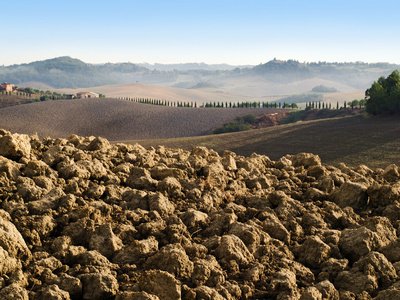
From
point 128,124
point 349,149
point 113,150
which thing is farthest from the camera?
point 128,124

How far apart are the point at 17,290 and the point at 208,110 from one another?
116665 mm

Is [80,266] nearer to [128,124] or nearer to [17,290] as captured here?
[17,290]

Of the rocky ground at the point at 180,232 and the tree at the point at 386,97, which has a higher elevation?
the tree at the point at 386,97

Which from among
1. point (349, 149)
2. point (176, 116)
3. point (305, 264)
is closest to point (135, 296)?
point (305, 264)

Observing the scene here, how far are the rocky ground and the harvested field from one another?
8256cm

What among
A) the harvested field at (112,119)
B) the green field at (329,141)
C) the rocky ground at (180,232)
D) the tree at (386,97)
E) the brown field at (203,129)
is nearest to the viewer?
the rocky ground at (180,232)

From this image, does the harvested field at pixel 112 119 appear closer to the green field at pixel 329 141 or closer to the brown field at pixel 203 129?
the brown field at pixel 203 129

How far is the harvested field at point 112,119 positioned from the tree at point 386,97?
3771 centimetres

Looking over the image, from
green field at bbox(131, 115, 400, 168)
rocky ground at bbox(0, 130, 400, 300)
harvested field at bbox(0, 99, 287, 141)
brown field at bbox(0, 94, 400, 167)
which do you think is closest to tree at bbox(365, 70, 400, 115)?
green field at bbox(131, 115, 400, 168)

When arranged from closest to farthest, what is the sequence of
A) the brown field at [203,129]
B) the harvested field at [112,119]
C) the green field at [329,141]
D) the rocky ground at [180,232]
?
the rocky ground at [180,232] < the green field at [329,141] < the brown field at [203,129] < the harvested field at [112,119]

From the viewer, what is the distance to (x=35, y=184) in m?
10.8

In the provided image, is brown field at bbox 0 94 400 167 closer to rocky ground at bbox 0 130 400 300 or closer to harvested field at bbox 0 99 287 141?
harvested field at bbox 0 99 287 141

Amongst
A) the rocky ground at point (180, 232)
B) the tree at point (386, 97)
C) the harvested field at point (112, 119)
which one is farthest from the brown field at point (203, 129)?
the rocky ground at point (180, 232)

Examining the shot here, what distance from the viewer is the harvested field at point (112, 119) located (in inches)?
3893
